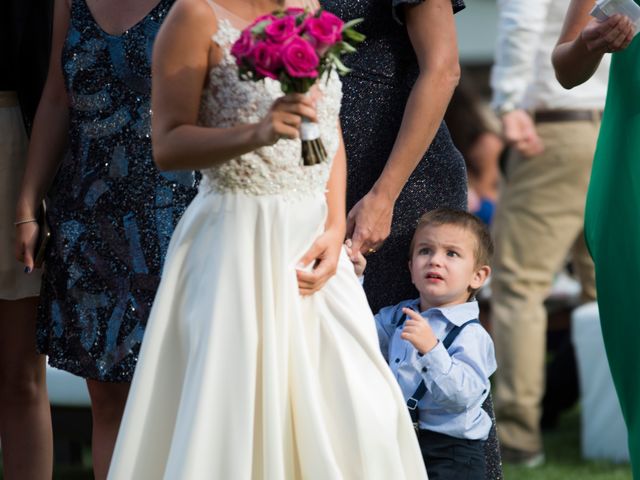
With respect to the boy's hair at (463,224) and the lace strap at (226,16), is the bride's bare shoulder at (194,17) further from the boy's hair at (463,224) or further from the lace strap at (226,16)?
the boy's hair at (463,224)

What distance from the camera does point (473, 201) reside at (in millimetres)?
10664

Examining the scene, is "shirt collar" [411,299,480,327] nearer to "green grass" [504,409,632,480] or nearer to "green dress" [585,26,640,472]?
"green dress" [585,26,640,472]

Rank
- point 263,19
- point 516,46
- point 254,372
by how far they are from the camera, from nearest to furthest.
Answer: point 263,19 < point 254,372 < point 516,46

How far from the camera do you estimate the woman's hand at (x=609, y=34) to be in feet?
12.1

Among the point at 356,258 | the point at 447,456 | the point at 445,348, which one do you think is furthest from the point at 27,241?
Answer: the point at 447,456

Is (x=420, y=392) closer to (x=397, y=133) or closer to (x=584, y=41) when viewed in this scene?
(x=397, y=133)

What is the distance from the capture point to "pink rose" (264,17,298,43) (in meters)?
3.04

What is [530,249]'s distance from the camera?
6.79m

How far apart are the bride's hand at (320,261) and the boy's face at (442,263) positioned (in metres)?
0.52

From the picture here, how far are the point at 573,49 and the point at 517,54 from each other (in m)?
2.66

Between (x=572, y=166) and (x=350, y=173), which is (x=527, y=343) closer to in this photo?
(x=572, y=166)

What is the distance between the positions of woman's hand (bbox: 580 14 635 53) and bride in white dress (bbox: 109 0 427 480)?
0.80m

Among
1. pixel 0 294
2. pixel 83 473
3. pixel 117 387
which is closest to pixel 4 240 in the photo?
pixel 0 294

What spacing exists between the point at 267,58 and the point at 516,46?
147 inches
